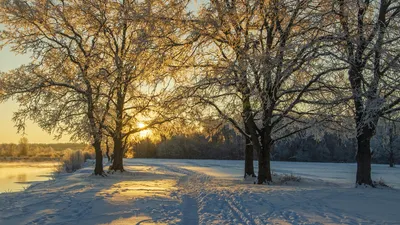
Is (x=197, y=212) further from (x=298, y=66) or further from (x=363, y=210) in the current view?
(x=298, y=66)

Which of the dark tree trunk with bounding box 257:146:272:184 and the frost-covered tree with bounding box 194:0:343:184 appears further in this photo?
the dark tree trunk with bounding box 257:146:272:184

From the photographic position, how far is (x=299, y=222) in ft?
23.5

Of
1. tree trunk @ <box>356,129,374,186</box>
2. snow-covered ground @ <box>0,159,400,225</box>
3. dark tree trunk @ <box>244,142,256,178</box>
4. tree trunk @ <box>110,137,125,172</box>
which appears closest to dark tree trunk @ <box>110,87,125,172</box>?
tree trunk @ <box>110,137,125,172</box>

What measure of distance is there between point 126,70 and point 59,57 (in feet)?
28.9

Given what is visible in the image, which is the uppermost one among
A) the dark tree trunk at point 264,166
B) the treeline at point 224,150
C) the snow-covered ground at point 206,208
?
the treeline at point 224,150

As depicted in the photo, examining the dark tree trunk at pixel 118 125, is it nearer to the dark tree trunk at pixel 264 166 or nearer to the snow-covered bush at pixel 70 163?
→ the dark tree trunk at pixel 264 166

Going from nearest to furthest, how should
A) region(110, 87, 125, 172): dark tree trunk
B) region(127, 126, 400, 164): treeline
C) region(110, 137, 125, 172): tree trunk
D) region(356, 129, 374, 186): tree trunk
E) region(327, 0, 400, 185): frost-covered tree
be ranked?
1. region(327, 0, 400, 185): frost-covered tree
2. region(356, 129, 374, 186): tree trunk
3. region(110, 87, 125, 172): dark tree trunk
4. region(110, 137, 125, 172): tree trunk
5. region(127, 126, 400, 164): treeline

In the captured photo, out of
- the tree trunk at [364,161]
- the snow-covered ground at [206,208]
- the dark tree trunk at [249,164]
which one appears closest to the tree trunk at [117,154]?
the dark tree trunk at [249,164]

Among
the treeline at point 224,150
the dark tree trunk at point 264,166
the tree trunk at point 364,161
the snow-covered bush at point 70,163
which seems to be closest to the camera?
the tree trunk at point 364,161

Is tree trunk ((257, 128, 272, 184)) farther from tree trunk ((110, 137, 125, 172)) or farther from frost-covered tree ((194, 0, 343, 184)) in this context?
tree trunk ((110, 137, 125, 172))

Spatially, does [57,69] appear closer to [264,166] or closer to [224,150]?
[264,166]

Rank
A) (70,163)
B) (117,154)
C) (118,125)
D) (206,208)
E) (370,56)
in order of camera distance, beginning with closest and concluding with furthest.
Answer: (206,208)
(370,56)
(118,125)
(117,154)
(70,163)

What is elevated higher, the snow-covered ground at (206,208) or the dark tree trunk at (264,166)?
the dark tree trunk at (264,166)

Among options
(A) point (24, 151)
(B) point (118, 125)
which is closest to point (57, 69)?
(B) point (118, 125)
